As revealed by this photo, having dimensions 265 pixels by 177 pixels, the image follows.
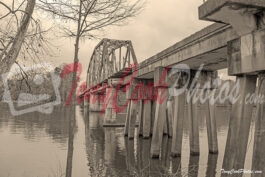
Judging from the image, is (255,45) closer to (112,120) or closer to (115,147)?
(115,147)

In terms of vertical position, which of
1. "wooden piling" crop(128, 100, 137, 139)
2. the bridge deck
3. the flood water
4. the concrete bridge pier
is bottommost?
the flood water

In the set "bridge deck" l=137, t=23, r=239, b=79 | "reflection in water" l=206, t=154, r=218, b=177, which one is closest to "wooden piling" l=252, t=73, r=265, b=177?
"bridge deck" l=137, t=23, r=239, b=79

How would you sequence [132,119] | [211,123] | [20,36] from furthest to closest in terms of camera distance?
[132,119], [211,123], [20,36]

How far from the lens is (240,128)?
6016 mm

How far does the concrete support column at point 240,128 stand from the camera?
6012 mm

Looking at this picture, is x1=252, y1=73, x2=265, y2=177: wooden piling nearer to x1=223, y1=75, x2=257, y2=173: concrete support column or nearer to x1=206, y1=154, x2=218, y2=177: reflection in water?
x1=223, y1=75, x2=257, y2=173: concrete support column

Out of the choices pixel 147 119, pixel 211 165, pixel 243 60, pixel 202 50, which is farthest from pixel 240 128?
pixel 147 119

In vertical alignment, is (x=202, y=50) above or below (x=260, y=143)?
above

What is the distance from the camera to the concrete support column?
237 inches

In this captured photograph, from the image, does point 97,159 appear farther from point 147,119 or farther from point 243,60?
point 243,60

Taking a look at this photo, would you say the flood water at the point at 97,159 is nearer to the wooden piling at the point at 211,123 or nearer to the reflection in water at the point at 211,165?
the reflection in water at the point at 211,165

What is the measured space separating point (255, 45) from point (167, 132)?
17.4 m

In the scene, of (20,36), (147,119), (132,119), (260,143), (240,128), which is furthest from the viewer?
(132,119)

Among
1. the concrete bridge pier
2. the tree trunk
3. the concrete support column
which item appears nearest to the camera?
the concrete bridge pier
